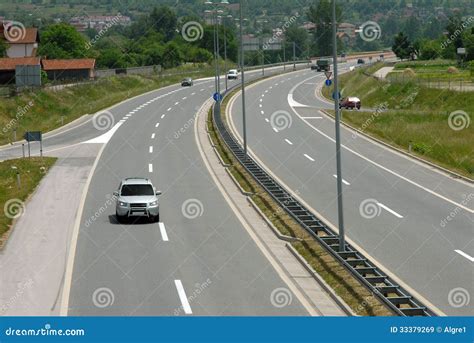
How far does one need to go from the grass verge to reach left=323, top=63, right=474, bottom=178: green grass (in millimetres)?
12263

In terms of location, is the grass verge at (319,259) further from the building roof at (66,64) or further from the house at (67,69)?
the building roof at (66,64)

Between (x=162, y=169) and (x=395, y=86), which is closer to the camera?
(x=162, y=169)

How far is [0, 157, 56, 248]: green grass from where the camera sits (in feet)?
112

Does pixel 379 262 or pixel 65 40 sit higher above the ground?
pixel 65 40

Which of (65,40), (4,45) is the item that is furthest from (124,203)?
(65,40)

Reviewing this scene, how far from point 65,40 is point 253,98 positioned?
6222cm

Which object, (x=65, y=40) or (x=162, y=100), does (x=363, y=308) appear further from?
(x=65, y=40)

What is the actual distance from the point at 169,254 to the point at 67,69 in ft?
295

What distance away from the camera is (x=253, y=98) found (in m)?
85.6
